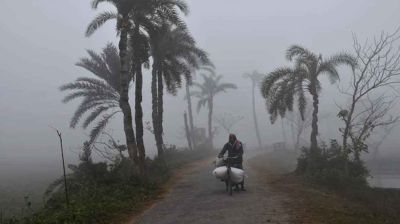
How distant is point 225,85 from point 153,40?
36420 millimetres

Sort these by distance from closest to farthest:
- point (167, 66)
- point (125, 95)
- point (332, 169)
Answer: point (125, 95) < point (332, 169) < point (167, 66)

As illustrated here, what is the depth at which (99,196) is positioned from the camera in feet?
48.0

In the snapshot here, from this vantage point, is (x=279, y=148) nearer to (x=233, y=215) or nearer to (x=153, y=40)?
(x=153, y=40)

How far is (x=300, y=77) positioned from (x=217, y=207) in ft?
45.5

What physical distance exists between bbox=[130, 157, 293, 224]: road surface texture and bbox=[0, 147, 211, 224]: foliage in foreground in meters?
0.87

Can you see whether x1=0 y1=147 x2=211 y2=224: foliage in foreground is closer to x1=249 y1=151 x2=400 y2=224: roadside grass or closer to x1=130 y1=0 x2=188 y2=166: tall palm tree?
x1=130 y1=0 x2=188 y2=166: tall palm tree

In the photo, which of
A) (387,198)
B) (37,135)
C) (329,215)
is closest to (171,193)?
(329,215)

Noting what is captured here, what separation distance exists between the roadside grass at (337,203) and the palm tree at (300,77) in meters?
4.91

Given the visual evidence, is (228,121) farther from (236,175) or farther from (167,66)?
(236,175)

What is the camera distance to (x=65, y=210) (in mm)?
12344

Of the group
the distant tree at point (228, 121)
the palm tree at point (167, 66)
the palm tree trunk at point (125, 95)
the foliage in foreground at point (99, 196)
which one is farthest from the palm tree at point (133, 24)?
the distant tree at point (228, 121)

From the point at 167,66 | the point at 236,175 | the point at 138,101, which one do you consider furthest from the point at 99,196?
the point at 167,66

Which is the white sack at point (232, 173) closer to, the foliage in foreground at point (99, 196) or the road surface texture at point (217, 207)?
the road surface texture at point (217, 207)

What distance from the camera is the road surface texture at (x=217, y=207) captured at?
435 inches
